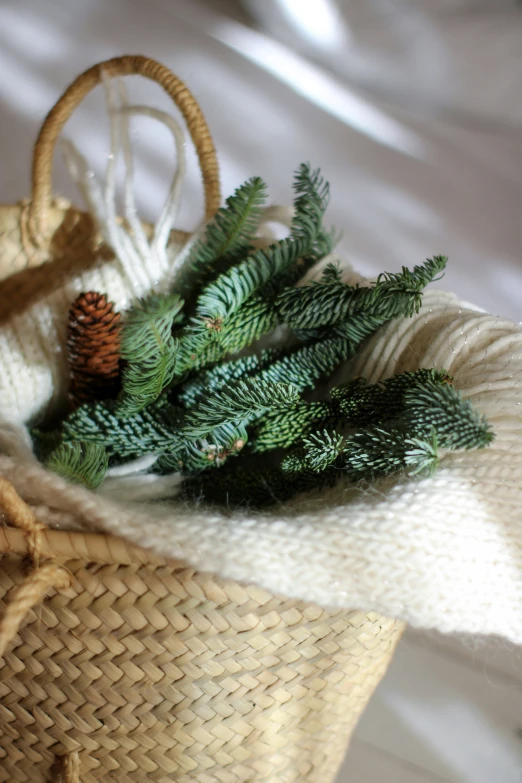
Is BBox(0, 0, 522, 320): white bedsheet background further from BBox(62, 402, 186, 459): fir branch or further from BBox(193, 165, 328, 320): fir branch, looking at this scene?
BBox(62, 402, 186, 459): fir branch

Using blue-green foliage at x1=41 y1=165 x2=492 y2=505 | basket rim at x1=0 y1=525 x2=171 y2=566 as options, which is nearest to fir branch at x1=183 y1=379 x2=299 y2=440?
blue-green foliage at x1=41 y1=165 x2=492 y2=505

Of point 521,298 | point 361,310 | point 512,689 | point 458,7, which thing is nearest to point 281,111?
point 458,7

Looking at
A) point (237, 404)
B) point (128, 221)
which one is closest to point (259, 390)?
point (237, 404)

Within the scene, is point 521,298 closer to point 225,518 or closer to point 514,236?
point 514,236

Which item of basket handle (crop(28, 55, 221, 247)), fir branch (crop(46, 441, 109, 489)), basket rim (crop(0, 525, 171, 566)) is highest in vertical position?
basket handle (crop(28, 55, 221, 247))

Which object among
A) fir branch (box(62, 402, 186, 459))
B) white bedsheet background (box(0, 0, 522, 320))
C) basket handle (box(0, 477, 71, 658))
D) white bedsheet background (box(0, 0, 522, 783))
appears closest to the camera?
basket handle (box(0, 477, 71, 658))

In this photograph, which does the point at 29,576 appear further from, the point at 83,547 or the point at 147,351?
the point at 147,351
